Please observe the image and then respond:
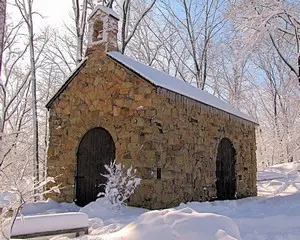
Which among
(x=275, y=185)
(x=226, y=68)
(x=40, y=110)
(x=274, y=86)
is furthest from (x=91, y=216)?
(x=274, y=86)

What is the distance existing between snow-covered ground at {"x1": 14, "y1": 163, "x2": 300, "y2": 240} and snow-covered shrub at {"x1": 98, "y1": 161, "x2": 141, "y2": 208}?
21 cm

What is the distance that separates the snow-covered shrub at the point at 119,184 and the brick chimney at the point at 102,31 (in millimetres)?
3089

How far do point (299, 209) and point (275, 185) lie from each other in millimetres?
9890

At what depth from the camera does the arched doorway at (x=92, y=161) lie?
9.06 m

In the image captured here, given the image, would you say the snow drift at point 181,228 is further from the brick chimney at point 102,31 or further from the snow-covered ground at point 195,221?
the brick chimney at point 102,31

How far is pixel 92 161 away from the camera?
30.4ft

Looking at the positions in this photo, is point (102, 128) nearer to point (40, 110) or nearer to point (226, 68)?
point (40, 110)

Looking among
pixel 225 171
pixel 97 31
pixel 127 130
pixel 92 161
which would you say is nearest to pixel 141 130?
pixel 127 130

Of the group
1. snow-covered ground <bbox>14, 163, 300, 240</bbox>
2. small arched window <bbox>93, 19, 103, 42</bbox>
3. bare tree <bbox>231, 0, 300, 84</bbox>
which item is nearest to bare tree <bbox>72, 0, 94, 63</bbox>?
small arched window <bbox>93, 19, 103, 42</bbox>

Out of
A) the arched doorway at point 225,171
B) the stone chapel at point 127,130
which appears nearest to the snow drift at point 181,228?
the stone chapel at point 127,130

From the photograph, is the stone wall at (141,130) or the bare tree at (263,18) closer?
the stone wall at (141,130)

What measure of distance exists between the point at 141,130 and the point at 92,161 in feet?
5.57

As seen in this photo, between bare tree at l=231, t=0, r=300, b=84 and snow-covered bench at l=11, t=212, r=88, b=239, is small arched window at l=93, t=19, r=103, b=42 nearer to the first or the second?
bare tree at l=231, t=0, r=300, b=84

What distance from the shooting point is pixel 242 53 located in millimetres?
10414
